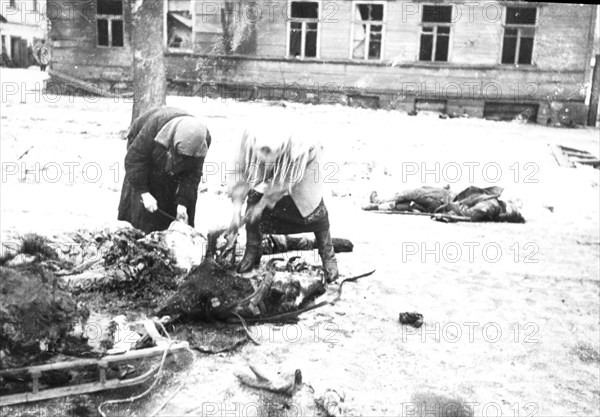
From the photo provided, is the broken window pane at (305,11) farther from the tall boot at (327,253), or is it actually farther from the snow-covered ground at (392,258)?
the tall boot at (327,253)

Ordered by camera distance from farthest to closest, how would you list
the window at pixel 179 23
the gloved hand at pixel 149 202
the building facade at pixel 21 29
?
the window at pixel 179 23 < the gloved hand at pixel 149 202 < the building facade at pixel 21 29

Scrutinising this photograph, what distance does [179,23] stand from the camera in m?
5.79

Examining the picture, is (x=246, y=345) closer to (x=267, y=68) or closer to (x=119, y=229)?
(x=119, y=229)

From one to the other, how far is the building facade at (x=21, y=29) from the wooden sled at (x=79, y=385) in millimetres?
1892

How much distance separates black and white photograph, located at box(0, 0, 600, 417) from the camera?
2.37 m

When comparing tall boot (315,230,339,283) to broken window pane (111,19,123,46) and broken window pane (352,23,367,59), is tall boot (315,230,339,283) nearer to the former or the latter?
broken window pane (111,19,123,46)

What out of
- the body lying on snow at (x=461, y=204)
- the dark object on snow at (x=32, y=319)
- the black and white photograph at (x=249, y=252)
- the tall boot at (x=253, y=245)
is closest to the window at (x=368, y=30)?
the black and white photograph at (x=249, y=252)

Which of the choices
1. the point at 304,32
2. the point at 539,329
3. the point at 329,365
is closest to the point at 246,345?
the point at 329,365

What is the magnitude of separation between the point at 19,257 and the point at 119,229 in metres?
0.54

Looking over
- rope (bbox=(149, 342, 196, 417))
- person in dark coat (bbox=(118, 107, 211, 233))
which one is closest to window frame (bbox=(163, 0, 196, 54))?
person in dark coat (bbox=(118, 107, 211, 233))

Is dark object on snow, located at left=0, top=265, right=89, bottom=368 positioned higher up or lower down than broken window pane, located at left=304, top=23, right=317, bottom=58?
lower down

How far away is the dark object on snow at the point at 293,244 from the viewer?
3.64 m

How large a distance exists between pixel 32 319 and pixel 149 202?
44.0 inches

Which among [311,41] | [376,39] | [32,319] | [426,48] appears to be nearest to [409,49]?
[426,48]
